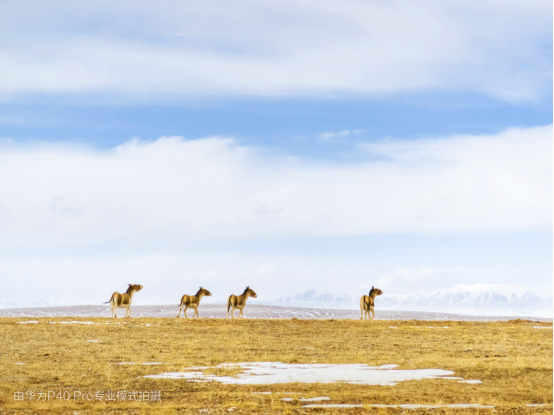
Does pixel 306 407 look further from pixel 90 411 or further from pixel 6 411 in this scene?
pixel 6 411

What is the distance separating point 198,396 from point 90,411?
341 centimetres

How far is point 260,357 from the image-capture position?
95.2 feet

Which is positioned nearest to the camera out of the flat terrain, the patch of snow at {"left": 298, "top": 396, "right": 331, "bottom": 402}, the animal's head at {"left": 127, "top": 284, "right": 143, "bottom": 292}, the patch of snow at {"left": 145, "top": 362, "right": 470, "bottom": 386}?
the patch of snow at {"left": 298, "top": 396, "right": 331, "bottom": 402}

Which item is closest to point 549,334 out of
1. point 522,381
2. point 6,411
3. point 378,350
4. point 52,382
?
point 378,350

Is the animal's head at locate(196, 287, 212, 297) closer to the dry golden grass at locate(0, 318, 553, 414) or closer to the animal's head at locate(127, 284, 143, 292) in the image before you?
the animal's head at locate(127, 284, 143, 292)

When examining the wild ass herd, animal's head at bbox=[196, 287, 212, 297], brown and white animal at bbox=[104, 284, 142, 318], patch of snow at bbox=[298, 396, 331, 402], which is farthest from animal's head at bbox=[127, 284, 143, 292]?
patch of snow at bbox=[298, 396, 331, 402]

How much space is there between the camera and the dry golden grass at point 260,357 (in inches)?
792

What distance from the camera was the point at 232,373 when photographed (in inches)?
979

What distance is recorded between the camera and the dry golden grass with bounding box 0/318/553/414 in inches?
792

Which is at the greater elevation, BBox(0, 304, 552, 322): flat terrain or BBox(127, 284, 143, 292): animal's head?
BBox(127, 284, 143, 292): animal's head

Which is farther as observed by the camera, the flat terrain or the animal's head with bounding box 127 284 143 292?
the flat terrain

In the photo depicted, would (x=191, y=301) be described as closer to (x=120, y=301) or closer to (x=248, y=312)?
(x=120, y=301)

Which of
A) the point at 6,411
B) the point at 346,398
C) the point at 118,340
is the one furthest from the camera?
the point at 118,340

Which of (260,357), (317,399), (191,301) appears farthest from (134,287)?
(317,399)
